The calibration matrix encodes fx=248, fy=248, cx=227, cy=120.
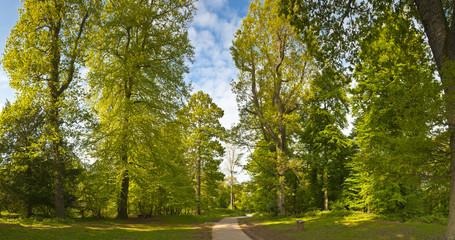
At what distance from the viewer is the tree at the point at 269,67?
779 inches

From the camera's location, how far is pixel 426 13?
669 cm

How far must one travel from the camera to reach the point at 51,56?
1237cm

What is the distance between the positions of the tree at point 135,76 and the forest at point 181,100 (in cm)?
9

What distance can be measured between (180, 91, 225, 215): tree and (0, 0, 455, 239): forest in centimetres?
655

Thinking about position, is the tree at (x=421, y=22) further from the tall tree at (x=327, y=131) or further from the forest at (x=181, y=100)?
the tall tree at (x=327, y=131)

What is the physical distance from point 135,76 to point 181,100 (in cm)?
328

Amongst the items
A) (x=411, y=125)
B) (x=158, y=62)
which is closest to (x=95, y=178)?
(x=158, y=62)

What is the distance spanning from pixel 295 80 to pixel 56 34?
16.3 metres

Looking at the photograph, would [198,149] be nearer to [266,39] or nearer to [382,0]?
[266,39]

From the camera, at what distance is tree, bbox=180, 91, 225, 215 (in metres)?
26.2

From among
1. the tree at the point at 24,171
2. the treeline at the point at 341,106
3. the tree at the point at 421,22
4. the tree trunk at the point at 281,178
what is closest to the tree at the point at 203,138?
the treeline at the point at 341,106

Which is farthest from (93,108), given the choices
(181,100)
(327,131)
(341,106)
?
(341,106)

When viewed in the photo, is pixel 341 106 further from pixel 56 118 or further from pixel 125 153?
pixel 56 118

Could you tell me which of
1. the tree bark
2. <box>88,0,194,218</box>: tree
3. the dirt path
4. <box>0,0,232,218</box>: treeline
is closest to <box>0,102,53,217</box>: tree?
<box>0,0,232,218</box>: treeline
